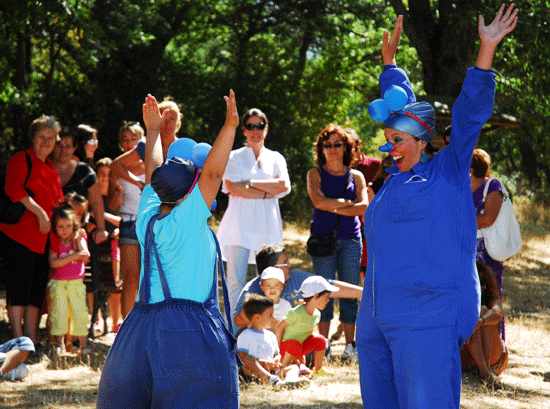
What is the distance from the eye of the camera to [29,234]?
225 inches

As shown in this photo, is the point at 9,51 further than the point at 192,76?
No

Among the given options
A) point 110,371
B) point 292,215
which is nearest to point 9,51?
point 110,371

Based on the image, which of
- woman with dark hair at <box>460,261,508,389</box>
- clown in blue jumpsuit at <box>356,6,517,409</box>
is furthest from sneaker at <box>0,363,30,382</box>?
woman with dark hair at <box>460,261,508,389</box>

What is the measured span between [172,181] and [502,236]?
11.6 feet

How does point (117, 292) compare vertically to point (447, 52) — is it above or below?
below

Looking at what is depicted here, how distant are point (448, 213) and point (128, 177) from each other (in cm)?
392

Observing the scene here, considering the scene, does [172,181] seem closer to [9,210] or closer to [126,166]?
[9,210]

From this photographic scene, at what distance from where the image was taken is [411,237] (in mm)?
2834

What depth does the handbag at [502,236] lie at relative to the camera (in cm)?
537

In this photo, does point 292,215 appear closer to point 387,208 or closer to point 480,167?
point 480,167

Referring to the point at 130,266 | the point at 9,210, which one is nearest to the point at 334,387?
the point at 130,266

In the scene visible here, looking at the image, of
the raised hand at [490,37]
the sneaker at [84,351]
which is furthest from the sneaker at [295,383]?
the raised hand at [490,37]

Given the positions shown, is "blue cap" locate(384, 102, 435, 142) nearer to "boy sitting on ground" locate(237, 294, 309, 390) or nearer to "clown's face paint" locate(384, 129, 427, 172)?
"clown's face paint" locate(384, 129, 427, 172)

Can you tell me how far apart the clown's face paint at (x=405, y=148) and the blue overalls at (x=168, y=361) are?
1.12 m
